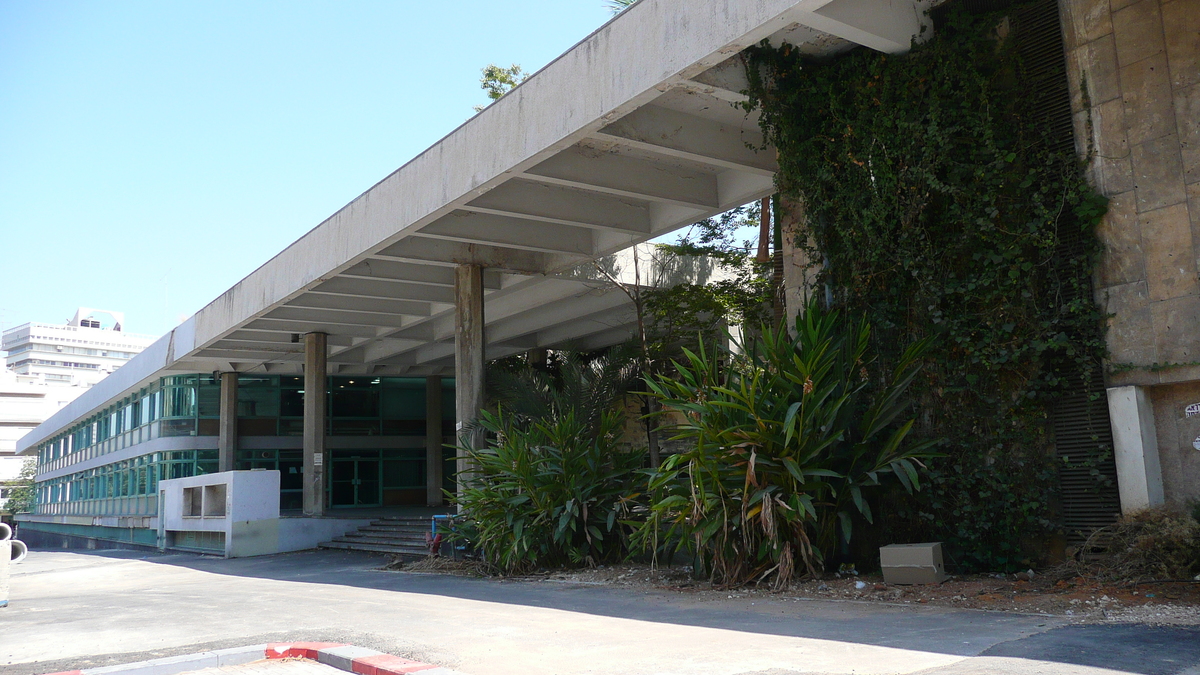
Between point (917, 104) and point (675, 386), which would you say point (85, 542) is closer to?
point (675, 386)

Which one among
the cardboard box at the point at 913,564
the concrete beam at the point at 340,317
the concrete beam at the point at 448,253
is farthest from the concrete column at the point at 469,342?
the cardboard box at the point at 913,564

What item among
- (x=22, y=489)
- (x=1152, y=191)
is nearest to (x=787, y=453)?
(x=1152, y=191)

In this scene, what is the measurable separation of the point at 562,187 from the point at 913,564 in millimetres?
7656

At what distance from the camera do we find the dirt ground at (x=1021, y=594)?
6.21 m

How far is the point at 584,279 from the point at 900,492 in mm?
9419

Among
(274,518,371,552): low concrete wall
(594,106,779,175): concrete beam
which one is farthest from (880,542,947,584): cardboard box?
(274,518,371,552): low concrete wall

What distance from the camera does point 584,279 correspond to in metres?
17.4

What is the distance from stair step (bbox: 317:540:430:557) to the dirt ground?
7476 millimetres

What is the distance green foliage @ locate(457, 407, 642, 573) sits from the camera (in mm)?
11547

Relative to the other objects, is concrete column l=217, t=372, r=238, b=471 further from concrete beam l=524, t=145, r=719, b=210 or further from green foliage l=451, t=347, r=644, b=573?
concrete beam l=524, t=145, r=719, b=210

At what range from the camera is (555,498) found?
458 inches

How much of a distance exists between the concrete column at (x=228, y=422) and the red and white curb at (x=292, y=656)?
21991 mm

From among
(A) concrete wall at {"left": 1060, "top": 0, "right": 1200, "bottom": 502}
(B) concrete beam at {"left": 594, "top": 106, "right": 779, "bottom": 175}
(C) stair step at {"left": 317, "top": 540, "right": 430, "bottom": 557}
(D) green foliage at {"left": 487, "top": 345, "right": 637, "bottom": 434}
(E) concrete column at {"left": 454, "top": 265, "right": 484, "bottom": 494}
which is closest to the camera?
(A) concrete wall at {"left": 1060, "top": 0, "right": 1200, "bottom": 502}

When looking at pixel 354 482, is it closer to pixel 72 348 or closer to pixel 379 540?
pixel 379 540
